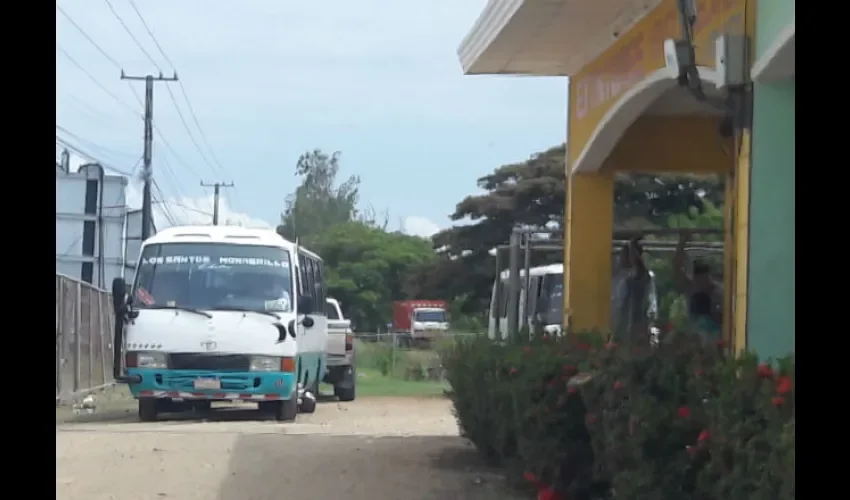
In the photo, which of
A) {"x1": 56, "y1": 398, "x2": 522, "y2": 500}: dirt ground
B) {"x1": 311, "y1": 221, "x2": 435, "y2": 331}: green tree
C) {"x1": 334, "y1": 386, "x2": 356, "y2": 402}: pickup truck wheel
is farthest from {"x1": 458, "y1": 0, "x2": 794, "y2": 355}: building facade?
{"x1": 311, "y1": 221, "x2": 435, "y2": 331}: green tree

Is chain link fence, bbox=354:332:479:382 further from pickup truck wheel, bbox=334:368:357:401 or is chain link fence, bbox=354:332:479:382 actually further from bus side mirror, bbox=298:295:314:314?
bus side mirror, bbox=298:295:314:314

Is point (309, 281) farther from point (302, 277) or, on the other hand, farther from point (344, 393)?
point (344, 393)

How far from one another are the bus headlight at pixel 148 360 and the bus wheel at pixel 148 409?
651mm

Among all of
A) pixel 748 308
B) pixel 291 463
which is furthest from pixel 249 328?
pixel 748 308

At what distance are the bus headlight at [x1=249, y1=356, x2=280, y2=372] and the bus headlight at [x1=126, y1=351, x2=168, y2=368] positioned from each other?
1142mm

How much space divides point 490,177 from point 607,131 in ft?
77.9

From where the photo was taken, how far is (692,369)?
6.10 meters

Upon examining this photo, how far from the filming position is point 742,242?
7566 mm

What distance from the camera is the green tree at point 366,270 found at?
6034 cm

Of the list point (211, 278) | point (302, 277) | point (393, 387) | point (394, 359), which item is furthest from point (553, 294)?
point (394, 359)

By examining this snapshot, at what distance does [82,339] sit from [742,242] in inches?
674

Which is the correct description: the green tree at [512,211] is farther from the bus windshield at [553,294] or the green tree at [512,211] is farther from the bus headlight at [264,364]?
the bus headlight at [264,364]

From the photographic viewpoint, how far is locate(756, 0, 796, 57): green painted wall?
22.5 feet
